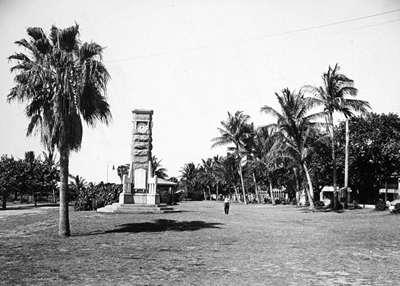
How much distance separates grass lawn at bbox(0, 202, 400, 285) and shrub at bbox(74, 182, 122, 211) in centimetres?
1265

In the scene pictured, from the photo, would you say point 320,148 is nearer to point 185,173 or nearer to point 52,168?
point 52,168

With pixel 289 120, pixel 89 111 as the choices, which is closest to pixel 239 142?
pixel 289 120

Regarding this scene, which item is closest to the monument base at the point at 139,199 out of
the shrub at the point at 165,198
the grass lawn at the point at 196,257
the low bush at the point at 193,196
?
the grass lawn at the point at 196,257

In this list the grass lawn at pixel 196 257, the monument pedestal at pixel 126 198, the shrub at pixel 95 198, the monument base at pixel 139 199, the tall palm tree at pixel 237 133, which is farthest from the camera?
the tall palm tree at pixel 237 133

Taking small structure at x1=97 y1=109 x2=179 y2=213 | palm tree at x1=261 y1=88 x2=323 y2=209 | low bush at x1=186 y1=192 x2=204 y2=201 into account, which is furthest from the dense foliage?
low bush at x1=186 y1=192 x2=204 y2=201

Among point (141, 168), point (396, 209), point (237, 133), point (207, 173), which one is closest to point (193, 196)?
point (207, 173)

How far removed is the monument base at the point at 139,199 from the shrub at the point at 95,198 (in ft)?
15.0

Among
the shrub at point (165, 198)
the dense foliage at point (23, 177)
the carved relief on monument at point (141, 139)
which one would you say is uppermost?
the carved relief on monument at point (141, 139)

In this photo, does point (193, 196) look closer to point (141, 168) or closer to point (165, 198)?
point (165, 198)

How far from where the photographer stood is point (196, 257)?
9047 mm

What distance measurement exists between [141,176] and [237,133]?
22656 millimetres

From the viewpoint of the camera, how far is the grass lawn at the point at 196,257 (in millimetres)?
6852

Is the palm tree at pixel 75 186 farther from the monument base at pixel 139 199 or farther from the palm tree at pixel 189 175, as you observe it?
the palm tree at pixel 189 175

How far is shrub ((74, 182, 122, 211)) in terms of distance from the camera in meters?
27.0
